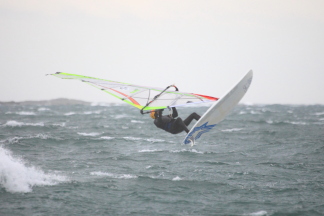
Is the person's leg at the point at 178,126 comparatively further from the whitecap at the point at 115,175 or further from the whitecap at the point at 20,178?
the whitecap at the point at 20,178

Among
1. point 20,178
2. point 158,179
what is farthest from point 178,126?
point 20,178

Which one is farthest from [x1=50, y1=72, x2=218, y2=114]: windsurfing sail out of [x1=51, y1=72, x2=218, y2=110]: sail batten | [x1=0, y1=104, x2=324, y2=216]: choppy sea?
[x1=0, y1=104, x2=324, y2=216]: choppy sea

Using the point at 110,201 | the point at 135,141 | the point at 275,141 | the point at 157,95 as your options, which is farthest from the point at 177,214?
the point at 275,141

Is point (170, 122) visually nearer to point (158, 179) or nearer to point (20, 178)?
point (158, 179)

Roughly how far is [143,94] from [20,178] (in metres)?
4.07

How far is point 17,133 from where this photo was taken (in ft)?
71.8

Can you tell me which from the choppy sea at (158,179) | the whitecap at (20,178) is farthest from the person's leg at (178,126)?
the whitecap at (20,178)

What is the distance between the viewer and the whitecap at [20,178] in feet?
33.8

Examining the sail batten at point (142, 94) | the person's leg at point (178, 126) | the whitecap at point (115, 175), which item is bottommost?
the whitecap at point (115, 175)

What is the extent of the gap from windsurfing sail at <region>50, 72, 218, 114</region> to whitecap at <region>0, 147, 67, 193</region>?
2958mm

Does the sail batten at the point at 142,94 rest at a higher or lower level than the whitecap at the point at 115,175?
higher

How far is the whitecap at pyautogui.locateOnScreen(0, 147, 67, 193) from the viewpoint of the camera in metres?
10.3

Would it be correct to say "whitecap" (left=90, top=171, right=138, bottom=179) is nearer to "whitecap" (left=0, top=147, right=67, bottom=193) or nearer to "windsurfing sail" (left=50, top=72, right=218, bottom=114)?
"whitecap" (left=0, top=147, right=67, bottom=193)

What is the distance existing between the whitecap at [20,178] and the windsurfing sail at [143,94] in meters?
2.96
